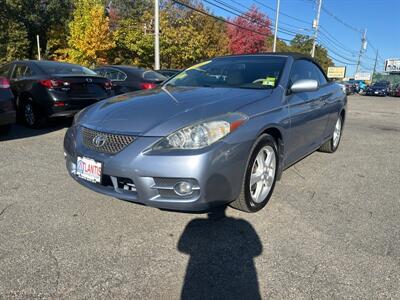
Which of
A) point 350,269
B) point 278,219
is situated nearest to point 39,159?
point 278,219

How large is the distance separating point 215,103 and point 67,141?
1509 mm

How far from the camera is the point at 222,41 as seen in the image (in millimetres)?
37625

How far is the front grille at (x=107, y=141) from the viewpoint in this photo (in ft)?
9.31

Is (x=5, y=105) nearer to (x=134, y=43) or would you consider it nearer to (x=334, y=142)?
(x=334, y=142)

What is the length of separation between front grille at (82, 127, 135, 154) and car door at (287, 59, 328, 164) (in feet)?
5.92

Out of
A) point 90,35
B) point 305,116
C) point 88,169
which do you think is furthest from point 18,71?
point 90,35

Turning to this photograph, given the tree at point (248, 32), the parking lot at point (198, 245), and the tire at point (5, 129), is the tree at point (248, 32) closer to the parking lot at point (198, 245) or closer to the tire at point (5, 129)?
the tire at point (5, 129)

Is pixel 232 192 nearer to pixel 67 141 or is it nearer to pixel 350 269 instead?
pixel 350 269

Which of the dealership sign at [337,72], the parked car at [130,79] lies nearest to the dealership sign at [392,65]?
the dealership sign at [337,72]

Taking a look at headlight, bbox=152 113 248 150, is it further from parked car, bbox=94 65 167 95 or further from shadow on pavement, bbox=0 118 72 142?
parked car, bbox=94 65 167 95

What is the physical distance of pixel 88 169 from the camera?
9.84 feet

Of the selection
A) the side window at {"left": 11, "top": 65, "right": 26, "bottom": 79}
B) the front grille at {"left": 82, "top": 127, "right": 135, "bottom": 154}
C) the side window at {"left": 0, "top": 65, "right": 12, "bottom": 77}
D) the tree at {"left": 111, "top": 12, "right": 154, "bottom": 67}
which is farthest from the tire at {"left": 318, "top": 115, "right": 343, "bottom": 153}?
the tree at {"left": 111, "top": 12, "right": 154, "bottom": 67}

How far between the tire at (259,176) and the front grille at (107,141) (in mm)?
1049

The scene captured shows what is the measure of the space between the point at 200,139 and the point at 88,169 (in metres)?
1.03
